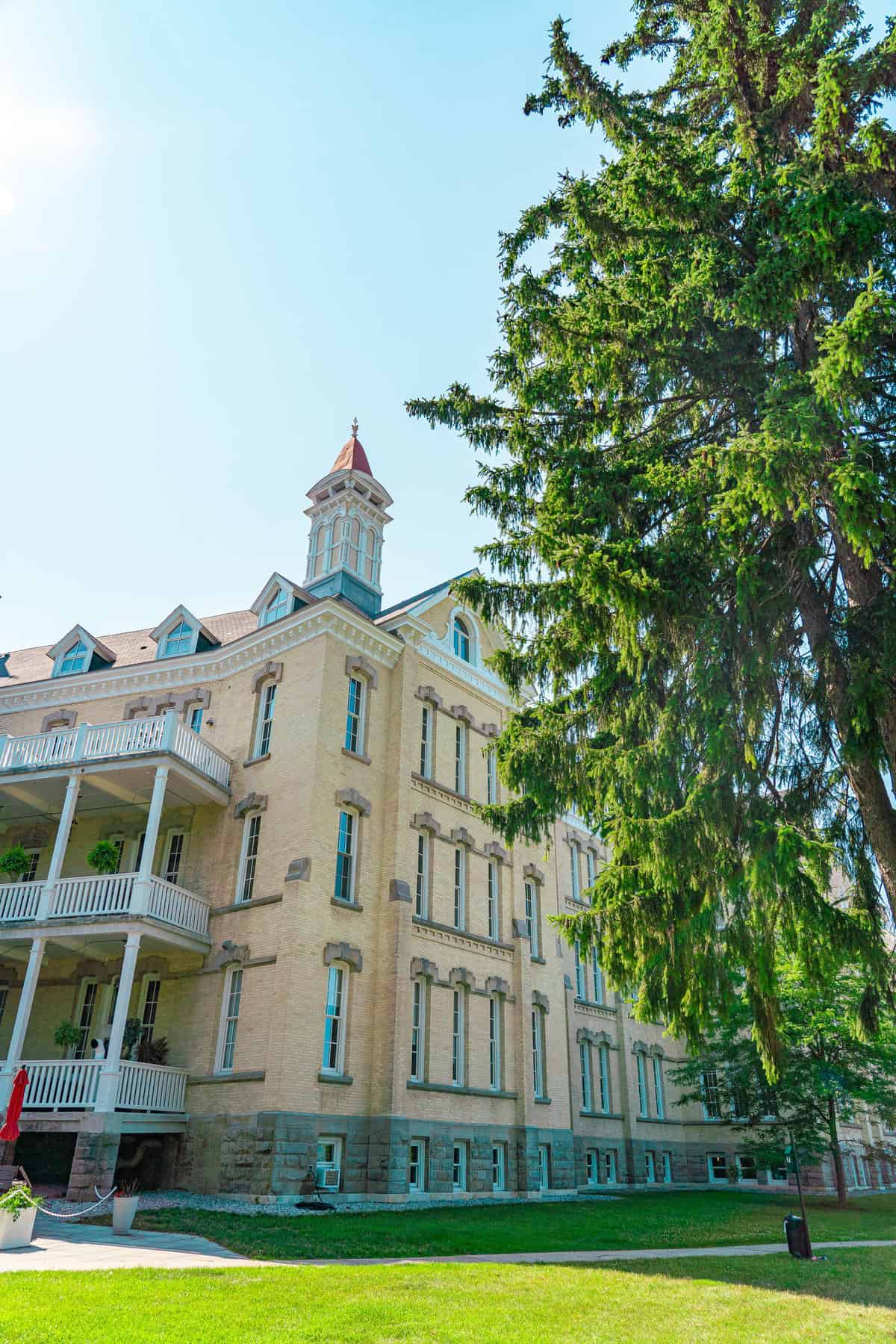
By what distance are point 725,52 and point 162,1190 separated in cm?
2134

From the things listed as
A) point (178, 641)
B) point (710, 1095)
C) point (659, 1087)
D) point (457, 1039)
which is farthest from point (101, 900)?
point (659, 1087)

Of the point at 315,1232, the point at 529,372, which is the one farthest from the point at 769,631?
the point at 315,1232

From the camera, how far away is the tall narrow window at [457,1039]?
2131 cm

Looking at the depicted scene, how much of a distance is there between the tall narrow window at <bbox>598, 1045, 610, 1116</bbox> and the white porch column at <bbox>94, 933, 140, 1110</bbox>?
58.7 ft

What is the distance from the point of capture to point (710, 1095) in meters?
28.8

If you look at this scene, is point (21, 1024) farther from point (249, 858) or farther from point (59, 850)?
point (249, 858)

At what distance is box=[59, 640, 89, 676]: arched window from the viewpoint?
26.1 meters

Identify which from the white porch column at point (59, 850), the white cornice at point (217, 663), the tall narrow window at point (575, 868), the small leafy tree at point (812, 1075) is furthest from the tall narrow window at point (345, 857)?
the tall narrow window at point (575, 868)

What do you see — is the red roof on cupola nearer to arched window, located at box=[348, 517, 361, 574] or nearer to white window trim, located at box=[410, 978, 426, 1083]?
arched window, located at box=[348, 517, 361, 574]

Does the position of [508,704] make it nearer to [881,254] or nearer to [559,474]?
[559,474]

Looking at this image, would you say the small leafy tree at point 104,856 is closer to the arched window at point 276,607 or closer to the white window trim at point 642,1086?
the arched window at point 276,607

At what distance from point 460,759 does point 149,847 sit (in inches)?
363

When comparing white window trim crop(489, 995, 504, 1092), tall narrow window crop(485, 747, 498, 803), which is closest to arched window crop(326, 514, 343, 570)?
tall narrow window crop(485, 747, 498, 803)

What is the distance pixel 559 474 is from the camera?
37.2 ft
